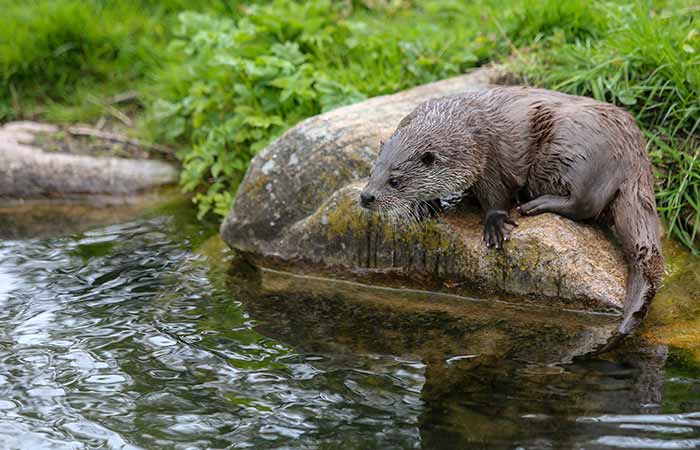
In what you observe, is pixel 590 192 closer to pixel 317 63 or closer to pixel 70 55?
pixel 317 63

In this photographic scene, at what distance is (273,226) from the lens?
4.60 m

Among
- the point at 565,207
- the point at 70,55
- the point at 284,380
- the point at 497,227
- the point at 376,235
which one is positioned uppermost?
A: the point at 70,55

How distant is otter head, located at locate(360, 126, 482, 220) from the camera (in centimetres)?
379

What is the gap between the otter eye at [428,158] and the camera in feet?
12.4

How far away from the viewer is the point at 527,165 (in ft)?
12.8

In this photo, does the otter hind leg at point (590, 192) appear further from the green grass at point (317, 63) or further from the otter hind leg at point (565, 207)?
the green grass at point (317, 63)

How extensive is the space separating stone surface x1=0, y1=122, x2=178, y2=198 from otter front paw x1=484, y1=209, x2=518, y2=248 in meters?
3.00

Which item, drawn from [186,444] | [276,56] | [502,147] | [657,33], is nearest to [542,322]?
[502,147]

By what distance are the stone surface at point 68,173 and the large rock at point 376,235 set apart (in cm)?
172

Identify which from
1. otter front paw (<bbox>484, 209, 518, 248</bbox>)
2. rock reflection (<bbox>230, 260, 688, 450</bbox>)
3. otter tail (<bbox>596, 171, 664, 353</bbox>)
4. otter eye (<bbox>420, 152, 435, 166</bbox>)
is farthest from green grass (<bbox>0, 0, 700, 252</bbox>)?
otter eye (<bbox>420, 152, 435, 166</bbox>)

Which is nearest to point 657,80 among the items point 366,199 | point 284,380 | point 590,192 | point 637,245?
point 590,192

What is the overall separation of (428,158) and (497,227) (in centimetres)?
45

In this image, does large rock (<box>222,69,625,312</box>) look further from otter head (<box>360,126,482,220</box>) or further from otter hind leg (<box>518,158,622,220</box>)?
otter head (<box>360,126,482,220</box>)

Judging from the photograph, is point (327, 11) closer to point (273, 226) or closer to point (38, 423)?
point (273, 226)
